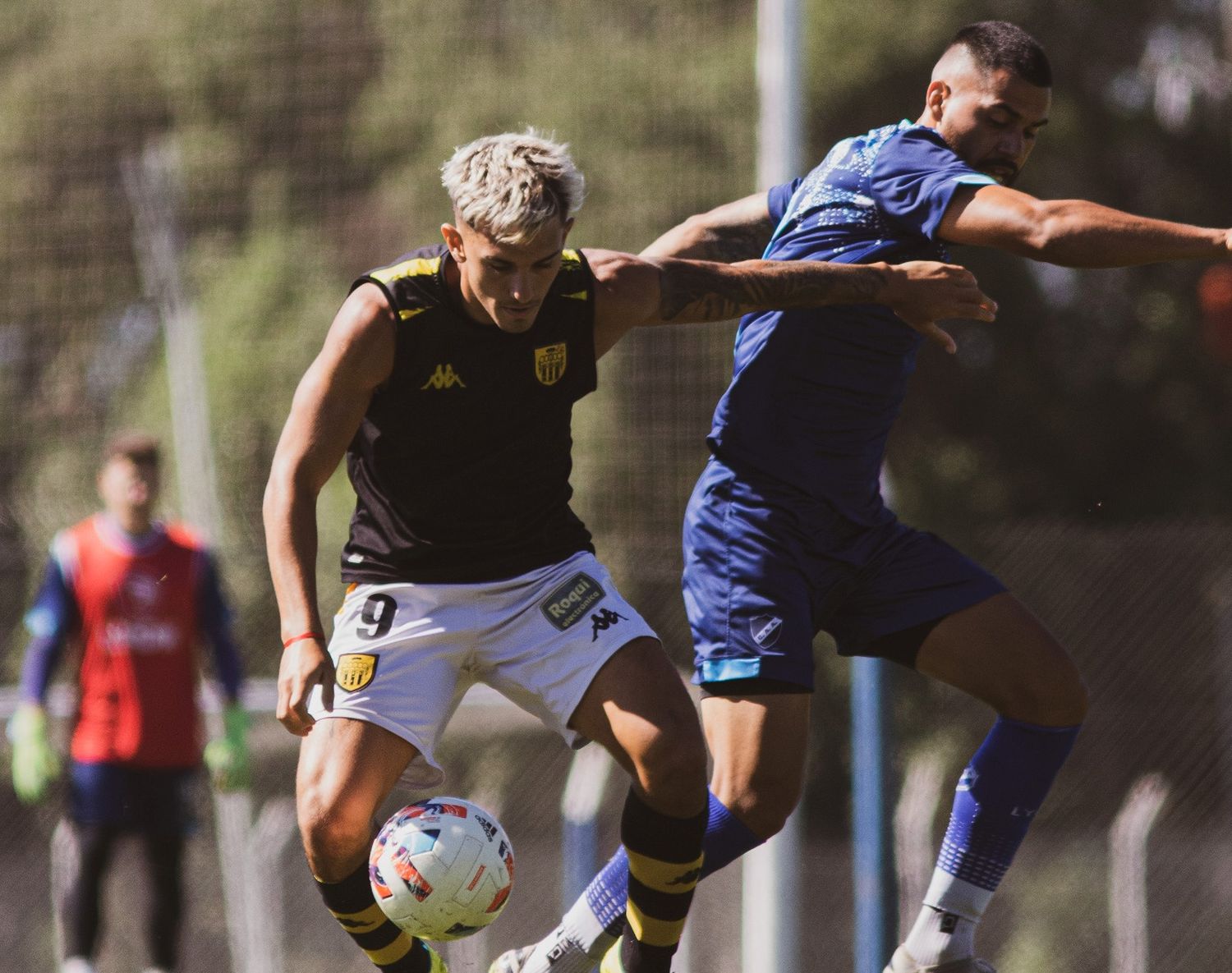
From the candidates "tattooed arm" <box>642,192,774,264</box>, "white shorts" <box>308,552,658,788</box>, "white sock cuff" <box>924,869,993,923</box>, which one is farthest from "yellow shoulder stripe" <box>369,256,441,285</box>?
"white sock cuff" <box>924,869,993,923</box>

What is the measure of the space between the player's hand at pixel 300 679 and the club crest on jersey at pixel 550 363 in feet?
2.88

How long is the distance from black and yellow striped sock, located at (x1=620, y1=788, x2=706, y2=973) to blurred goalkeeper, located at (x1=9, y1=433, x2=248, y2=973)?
11.4 ft

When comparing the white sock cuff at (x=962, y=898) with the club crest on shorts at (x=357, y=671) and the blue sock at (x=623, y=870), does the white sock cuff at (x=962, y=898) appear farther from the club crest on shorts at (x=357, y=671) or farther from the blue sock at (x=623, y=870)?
the club crest on shorts at (x=357, y=671)

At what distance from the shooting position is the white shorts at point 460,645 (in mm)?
4305

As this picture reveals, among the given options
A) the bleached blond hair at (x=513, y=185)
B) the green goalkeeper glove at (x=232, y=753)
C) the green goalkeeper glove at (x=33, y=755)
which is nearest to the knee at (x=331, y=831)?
the bleached blond hair at (x=513, y=185)

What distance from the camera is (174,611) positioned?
24.7ft

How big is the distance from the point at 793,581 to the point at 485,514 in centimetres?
85

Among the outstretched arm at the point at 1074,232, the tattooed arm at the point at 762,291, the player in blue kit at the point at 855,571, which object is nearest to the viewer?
the outstretched arm at the point at 1074,232

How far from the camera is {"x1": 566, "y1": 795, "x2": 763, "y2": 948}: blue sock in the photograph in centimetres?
454

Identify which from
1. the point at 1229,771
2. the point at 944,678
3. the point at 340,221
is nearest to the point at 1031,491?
the point at 340,221

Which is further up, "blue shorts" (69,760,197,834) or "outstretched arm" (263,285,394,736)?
"outstretched arm" (263,285,394,736)

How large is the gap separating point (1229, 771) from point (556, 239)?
6605 millimetres

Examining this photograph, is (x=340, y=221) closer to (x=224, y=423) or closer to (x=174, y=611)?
(x=224, y=423)

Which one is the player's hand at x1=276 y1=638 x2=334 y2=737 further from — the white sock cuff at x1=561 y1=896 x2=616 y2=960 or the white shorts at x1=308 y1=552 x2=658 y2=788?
the white sock cuff at x1=561 y1=896 x2=616 y2=960
